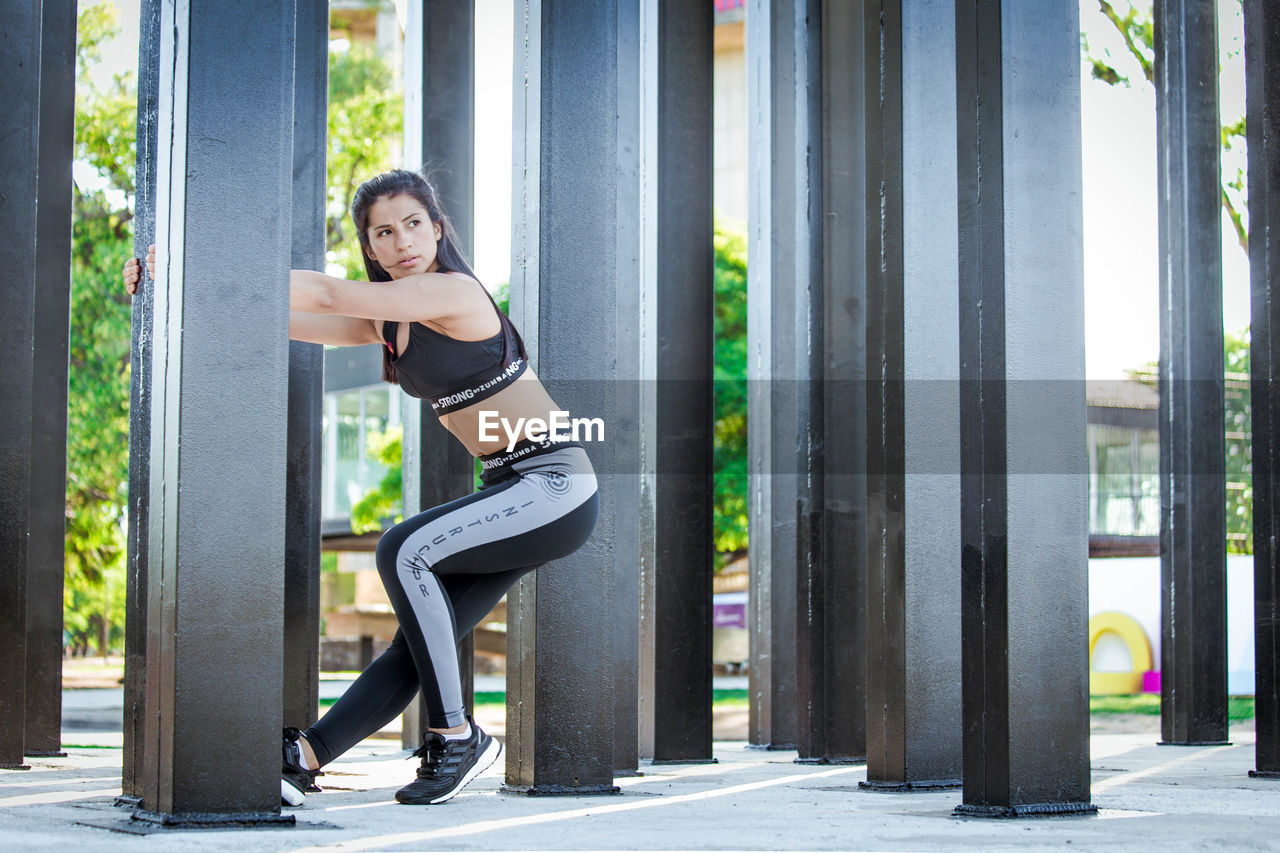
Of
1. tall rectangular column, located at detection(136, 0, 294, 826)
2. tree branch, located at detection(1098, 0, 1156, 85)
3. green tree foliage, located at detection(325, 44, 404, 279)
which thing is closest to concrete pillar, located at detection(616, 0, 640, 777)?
tall rectangular column, located at detection(136, 0, 294, 826)

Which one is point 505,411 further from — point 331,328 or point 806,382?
point 806,382

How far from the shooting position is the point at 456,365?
3832 mm

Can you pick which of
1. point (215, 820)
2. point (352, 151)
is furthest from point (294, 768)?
point (352, 151)

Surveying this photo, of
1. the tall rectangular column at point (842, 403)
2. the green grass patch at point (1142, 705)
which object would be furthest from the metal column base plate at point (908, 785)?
the green grass patch at point (1142, 705)

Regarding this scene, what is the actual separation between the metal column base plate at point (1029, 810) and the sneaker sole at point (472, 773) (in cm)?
131

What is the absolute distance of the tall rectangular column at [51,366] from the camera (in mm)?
6543

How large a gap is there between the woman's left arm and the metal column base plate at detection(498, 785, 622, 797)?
144cm

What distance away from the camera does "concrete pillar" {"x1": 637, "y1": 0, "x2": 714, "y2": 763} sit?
6.15 m

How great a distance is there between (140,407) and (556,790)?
1745 millimetres

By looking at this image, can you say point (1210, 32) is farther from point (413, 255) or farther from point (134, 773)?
point (134, 773)

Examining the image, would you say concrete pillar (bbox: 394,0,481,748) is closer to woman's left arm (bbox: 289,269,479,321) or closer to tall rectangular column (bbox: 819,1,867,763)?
tall rectangular column (bbox: 819,1,867,763)

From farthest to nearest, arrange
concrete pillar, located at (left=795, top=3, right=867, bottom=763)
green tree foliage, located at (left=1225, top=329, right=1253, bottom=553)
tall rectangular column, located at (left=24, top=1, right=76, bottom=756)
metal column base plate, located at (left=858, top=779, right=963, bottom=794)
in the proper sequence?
green tree foliage, located at (left=1225, top=329, right=1253, bottom=553)
tall rectangular column, located at (left=24, top=1, right=76, bottom=756)
concrete pillar, located at (left=795, top=3, right=867, bottom=763)
metal column base plate, located at (left=858, top=779, right=963, bottom=794)

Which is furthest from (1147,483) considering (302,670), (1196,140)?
(302,670)

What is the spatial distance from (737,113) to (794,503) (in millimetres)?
46239
